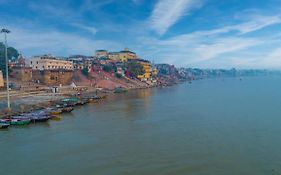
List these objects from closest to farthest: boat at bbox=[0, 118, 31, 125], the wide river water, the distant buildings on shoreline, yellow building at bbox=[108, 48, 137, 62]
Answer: the wide river water
boat at bbox=[0, 118, 31, 125]
the distant buildings on shoreline
yellow building at bbox=[108, 48, 137, 62]

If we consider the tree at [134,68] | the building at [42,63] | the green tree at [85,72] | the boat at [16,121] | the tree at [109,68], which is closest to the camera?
the boat at [16,121]

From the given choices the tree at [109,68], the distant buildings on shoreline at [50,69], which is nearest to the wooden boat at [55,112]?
the distant buildings on shoreline at [50,69]

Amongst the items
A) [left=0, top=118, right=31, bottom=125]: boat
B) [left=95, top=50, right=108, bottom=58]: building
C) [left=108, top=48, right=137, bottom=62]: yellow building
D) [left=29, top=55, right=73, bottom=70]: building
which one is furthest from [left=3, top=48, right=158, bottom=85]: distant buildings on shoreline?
[left=0, top=118, right=31, bottom=125]: boat

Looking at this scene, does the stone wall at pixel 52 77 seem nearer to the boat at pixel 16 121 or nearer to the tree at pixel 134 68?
the tree at pixel 134 68

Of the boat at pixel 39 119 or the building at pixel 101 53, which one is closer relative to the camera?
the boat at pixel 39 119

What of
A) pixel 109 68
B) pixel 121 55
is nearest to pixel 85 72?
pixel 109 68

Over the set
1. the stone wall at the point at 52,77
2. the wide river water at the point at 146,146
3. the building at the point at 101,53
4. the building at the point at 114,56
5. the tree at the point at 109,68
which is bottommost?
the wide river water at the point at 146,146

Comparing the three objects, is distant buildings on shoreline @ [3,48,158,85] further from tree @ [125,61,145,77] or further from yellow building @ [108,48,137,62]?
yellow building @ [108,48,137,62]

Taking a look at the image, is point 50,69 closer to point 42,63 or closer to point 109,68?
point 42,63

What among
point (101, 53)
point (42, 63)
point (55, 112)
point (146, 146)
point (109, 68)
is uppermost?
point (101, 53)
